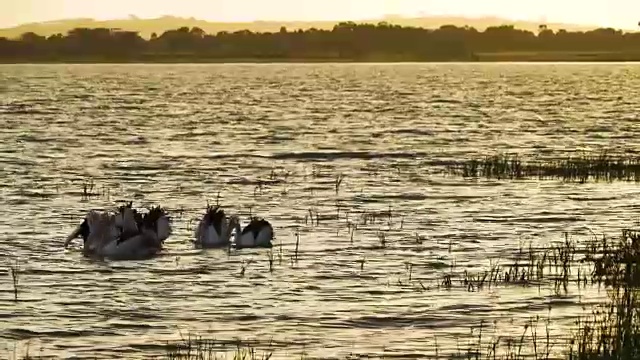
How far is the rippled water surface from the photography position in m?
17.4

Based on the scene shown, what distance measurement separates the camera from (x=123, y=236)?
24.2 meters

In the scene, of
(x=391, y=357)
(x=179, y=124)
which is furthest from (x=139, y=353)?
(x=179, y=124)

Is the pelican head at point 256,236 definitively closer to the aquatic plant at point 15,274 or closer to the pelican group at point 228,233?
Answer: the pelican group at point 228,233

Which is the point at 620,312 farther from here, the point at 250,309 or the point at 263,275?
the point at 263,275

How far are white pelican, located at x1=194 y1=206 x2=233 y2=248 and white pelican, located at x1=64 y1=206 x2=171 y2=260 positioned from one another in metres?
0.65

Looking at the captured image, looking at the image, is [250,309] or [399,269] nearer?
[250,309]

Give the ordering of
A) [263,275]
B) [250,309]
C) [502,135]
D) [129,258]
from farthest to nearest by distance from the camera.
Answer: [502,135]
[129,258]
[263,275]
[250,309]

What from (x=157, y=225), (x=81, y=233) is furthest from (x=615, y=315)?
(x=81, y=233)

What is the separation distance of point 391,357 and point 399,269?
6.40 metres

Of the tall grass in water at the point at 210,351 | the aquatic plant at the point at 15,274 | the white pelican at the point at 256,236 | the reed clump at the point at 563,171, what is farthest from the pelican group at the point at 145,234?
the reed clump at the point at 563,171

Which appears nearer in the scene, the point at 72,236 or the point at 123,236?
the point at 123,236

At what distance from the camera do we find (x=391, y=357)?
15594mm

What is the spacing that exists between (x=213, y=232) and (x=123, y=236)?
1600 millimetres

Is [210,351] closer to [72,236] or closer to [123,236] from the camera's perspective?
[123,236]
